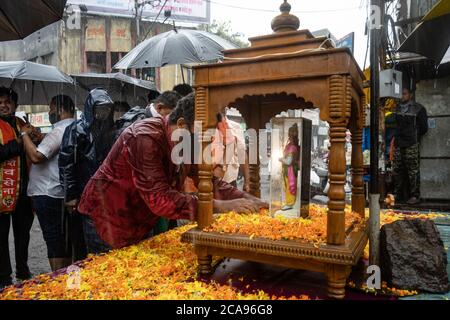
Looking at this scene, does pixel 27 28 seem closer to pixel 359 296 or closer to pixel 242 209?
pixel 242 209

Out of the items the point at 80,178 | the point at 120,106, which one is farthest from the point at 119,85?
the point at 80,178

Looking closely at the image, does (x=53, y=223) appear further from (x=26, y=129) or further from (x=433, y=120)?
(x=433, y=120)

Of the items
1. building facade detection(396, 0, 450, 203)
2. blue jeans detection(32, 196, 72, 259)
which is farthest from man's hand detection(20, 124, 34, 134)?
building facade detection(396, 0, 450, 203)

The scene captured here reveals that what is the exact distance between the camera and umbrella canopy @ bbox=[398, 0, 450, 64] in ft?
12.7

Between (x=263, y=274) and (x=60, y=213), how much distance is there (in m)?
2.81

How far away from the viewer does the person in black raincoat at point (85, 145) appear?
3756mm

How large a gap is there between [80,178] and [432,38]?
4.37 meters

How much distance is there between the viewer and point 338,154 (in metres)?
1.69

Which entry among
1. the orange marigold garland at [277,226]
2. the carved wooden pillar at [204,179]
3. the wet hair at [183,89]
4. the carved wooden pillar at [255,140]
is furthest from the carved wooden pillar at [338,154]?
the wet hair at [183,89]

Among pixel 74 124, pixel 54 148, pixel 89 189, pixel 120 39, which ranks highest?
pixel 120 39

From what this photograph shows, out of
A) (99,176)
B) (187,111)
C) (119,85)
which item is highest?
(119,85)

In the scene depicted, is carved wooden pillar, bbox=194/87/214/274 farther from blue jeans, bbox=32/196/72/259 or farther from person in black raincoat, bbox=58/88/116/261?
blue jeans, bbox=32/196/72/259

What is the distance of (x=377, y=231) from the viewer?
1.92 m
